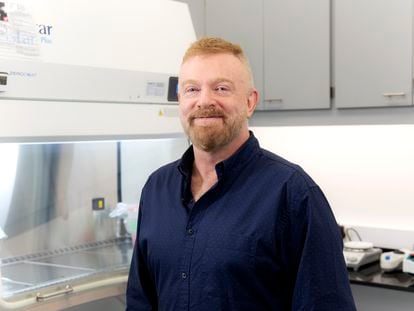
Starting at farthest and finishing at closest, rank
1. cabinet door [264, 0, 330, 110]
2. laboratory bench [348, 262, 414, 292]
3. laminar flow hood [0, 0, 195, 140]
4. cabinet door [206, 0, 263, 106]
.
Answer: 1. cabinet door [206, 0, 263, 106]
2. cabinet door [264, 0, 330, 110]
3. laboratory bench [348, 262, 414, 292]
4. laminar flow hood [0, 0, 195, 140]

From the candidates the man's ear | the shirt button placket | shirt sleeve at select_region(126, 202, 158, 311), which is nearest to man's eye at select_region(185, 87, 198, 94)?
the man's ear

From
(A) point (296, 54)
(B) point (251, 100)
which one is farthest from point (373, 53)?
(B) point (251, 100)

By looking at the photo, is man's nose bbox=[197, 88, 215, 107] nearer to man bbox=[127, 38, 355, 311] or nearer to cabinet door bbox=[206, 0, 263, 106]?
man bbox=[127, 38, 355, 311]

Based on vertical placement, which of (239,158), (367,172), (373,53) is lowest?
(367,172)

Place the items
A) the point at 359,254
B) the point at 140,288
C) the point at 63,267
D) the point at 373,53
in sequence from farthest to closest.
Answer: the point at 359,254, the point at 373,53, the point at 63,267, the point at 140,288

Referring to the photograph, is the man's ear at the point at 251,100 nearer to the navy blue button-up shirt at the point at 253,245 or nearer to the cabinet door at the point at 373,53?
the navy blue button-up shirt at the point at 253,245

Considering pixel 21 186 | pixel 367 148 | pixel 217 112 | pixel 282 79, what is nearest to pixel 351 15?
pixel 282 79

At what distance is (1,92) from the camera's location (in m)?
1.69

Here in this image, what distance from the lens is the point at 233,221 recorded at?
134cm

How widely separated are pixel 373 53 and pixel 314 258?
142cm

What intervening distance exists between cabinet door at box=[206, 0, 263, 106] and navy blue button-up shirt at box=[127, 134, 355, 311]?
4.54ft

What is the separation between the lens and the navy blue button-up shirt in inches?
50.5

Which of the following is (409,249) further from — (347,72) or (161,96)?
(161,96)

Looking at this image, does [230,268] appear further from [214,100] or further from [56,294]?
[56,294]
